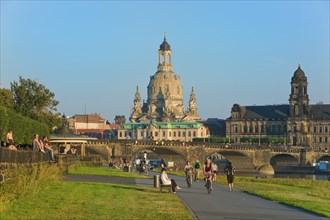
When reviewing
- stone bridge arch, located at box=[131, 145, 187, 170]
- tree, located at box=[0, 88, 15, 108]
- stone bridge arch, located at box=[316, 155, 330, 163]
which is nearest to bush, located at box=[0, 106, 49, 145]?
tree, located at box=[0, 88, 15, 108]

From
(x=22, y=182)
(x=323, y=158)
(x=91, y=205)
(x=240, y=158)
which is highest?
(x=22, y=182)

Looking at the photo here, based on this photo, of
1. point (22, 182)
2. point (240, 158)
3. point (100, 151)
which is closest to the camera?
point (22, 182)

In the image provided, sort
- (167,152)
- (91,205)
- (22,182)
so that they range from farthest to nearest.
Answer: (167,152), (22,182), (91,205)

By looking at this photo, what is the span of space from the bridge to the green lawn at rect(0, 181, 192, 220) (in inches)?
4503

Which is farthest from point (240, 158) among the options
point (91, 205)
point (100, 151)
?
point (91, 205)

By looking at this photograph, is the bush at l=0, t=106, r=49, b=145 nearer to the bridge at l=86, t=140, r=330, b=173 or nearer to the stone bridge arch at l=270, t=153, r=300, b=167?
the bridge at l=86, t=140, r=330, b=173

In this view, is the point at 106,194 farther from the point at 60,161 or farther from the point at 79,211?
the point at 60,161

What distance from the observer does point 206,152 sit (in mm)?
163750

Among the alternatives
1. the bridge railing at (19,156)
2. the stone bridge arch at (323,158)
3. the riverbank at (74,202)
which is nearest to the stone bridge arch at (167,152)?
the stone bridge arch at (323,158)

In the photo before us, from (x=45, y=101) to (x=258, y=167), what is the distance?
280 ft

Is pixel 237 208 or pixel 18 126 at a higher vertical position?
pixel 18 126

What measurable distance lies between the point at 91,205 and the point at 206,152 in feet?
458

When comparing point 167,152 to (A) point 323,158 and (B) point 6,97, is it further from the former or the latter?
(B) point 6,97

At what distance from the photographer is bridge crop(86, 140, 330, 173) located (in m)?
152
